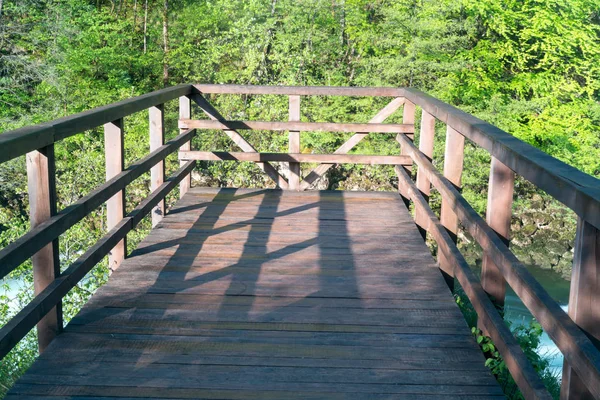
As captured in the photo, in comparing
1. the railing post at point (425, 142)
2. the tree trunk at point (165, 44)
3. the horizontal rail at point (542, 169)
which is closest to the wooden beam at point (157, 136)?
the railing post at point (425, 142)

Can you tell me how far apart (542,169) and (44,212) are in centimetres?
208

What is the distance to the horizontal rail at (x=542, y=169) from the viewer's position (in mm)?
2070

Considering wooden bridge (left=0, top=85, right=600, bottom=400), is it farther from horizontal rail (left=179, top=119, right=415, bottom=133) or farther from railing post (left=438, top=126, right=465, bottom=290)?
horizontal rail (left=179, top=119, right=415, bottom=133)

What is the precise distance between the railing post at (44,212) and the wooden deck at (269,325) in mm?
A: 90

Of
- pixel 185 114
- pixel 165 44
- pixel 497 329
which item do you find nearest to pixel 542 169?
pixel 497 329

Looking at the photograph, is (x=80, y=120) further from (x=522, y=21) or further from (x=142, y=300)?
(x=522, y=21)

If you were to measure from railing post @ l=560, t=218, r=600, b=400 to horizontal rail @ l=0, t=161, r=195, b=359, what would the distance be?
1.90 m

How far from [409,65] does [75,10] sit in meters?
10.9

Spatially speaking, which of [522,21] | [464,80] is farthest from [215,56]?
[522,21]

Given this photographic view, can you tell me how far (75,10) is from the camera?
2433cm

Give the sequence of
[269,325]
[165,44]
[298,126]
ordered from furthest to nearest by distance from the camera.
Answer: [165,44], [298,126], [269,325]

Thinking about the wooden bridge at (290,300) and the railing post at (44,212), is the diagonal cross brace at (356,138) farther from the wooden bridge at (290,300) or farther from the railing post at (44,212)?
the railing post at (44,212)

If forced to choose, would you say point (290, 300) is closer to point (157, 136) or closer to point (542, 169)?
point (542, 169)

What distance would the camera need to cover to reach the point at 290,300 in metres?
4.11
